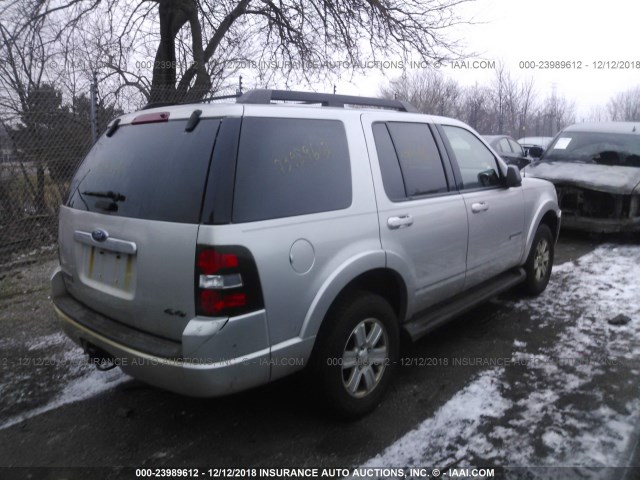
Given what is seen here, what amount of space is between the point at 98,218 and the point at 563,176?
7281 mm

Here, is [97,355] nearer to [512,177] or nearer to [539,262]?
[512,177]

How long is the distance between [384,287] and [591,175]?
6.12 metres

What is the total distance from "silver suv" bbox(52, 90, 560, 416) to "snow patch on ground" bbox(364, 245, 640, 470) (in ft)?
1.58

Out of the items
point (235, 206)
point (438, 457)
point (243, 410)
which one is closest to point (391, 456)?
point (438, 457)

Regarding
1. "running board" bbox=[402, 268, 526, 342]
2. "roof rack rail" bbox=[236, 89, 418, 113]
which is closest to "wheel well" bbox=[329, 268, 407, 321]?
"running board" bbox=[402, 268, 526, 342]

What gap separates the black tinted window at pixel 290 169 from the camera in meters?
2.32

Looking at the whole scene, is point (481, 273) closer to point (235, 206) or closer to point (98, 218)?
point (235, 206)

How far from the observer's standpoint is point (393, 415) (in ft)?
9.77

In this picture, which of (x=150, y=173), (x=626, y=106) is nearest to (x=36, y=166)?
(x=150, y=173)

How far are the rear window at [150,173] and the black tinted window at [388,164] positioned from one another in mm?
1154

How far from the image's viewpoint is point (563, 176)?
771 cm

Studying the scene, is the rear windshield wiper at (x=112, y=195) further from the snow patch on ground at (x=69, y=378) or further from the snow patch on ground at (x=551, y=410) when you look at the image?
the snow patch on ground at (x=551, y=410)

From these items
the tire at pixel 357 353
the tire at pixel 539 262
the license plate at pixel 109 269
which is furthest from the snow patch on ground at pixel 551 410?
the license plate at pixel 109 269

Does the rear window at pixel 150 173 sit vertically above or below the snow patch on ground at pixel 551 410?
above
